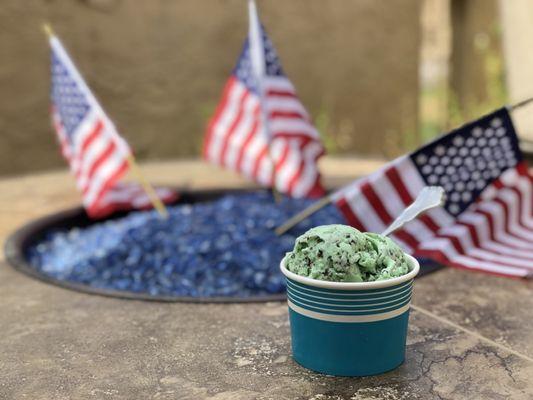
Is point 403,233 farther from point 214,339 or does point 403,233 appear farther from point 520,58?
point 520,58

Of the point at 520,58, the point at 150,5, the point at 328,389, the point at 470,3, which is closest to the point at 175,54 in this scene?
the point at 150,5

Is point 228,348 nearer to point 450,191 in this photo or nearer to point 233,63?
point 450,191

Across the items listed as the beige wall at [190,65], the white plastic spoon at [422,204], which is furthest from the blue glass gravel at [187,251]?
the beige wall at [190,65]

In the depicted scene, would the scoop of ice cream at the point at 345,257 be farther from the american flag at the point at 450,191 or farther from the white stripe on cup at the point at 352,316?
the american flag at the point at 450,191

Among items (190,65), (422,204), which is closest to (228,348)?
(422,204)

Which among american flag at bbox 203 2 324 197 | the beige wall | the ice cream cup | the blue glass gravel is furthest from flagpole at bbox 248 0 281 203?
the beige wall
